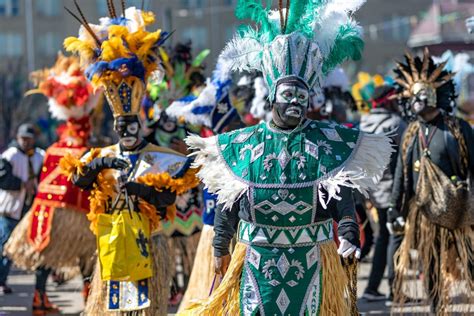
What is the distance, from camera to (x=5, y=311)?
33.4ft

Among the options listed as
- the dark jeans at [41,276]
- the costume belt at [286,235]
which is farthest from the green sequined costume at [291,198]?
the dark jeans at [41,276]

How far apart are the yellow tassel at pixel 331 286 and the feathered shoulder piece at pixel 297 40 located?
0.92 m

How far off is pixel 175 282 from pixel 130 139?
3.01m

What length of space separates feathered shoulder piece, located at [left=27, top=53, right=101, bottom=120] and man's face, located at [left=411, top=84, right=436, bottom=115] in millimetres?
3211

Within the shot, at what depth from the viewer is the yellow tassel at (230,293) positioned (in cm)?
577

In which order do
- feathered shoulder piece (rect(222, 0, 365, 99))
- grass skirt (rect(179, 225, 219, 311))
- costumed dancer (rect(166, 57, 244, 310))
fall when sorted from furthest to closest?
costumed dancer (rect(166, 57, 244, 310)) < grass skirt (rect(179, 225, 219, 311)) < feathered shoulder piece (rect(222, 0, 365, 99))

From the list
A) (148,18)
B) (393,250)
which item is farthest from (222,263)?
(393,250)

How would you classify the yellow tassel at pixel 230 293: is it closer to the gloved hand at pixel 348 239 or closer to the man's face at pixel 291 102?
the gloved hand at pixel 348 239

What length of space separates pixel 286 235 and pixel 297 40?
106cm

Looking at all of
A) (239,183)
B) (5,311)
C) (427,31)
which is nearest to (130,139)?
(239,183)

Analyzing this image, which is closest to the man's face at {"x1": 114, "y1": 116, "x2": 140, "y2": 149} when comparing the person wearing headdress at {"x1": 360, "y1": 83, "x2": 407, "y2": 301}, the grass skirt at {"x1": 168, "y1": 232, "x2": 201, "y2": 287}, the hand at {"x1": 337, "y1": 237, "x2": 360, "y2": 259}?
the hand at {"x1": 337, "y1": 237, "x2": 360, "y2": 259}

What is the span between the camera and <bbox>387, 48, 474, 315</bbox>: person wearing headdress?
26.3ft

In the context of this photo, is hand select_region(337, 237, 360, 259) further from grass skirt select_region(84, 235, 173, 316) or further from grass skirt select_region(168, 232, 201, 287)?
grass skirt select_region(168, 232, 201, 287)

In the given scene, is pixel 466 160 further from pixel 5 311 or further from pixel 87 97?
pixel 5 311
